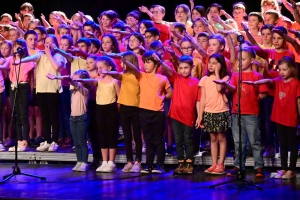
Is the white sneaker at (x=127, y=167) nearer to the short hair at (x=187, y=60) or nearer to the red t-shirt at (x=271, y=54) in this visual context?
the short hair at (x=187, y=60)

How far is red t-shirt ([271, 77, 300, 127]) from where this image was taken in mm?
5836

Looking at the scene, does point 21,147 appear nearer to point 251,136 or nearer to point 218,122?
point 218,122

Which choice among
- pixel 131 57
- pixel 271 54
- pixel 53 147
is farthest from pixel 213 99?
pixel 53 147

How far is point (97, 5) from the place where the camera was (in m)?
9.65

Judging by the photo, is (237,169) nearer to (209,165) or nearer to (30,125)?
(209,165)

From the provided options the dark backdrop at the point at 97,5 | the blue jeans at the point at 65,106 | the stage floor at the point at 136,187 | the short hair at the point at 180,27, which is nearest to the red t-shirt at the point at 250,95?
the stage floor at the point at 136,187

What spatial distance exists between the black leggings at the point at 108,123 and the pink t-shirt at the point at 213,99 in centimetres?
108

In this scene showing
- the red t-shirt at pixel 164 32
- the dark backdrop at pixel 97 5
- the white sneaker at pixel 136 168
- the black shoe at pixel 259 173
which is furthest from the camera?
the dark backdrop at pixel 97 5

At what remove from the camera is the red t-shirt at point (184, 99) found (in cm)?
627

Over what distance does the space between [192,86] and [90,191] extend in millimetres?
1696

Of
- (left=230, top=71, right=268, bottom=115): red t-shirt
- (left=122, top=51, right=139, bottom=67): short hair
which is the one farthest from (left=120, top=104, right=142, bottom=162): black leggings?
(left=230, top=71, right=268, bottom=115): red t-shirt

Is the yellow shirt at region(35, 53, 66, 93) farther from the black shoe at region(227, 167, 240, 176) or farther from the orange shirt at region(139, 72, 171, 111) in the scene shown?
the black shoe at region(227, 167, 240, 176)

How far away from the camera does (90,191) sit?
5500 mm

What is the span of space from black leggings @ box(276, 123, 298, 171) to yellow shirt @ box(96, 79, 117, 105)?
6.19 ft
